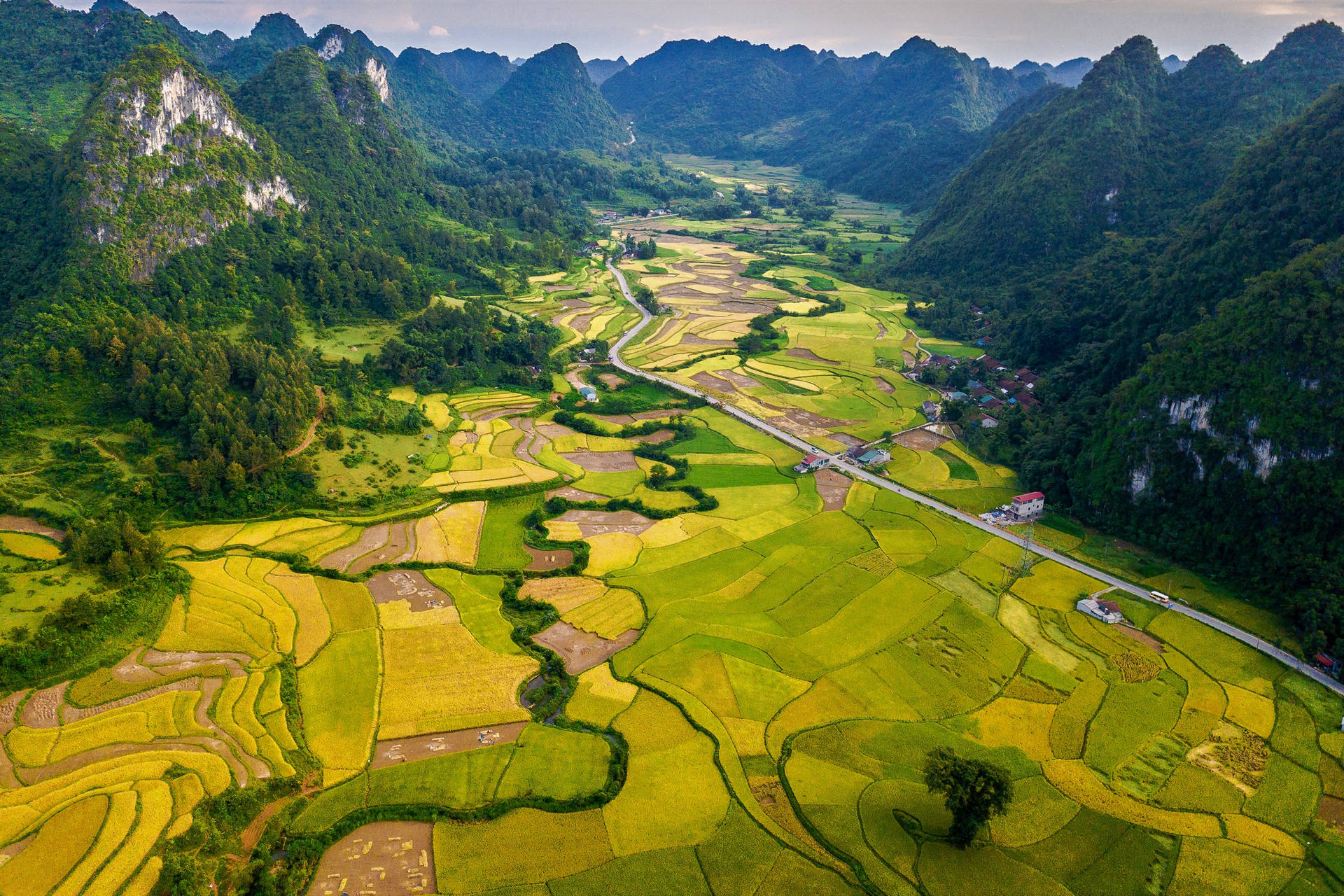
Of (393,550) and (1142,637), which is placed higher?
(1142,637)

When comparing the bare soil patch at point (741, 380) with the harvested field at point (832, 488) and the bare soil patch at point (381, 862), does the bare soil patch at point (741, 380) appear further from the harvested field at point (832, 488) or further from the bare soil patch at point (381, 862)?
the bare soil patch at point (381, 862)

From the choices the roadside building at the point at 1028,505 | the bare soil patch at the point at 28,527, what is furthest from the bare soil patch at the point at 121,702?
the roadside building at the point at 1028,505

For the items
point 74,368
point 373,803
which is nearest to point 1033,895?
point 373,803

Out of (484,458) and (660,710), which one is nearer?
(660,710)

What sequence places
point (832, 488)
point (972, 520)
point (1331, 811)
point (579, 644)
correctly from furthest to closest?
point (832, 488), point (972, 520), point (579, 644), point (1331, 811)

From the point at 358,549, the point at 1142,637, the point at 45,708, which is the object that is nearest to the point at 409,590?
the point at 358,549

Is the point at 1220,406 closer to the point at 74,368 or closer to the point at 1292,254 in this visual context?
the point at 1292,254

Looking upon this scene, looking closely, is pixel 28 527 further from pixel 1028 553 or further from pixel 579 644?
pixel 1028 553

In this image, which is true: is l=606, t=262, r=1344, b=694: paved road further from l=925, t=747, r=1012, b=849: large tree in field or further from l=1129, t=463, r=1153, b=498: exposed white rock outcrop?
l=925, t=747, r=1012, b=849: large tree in field
